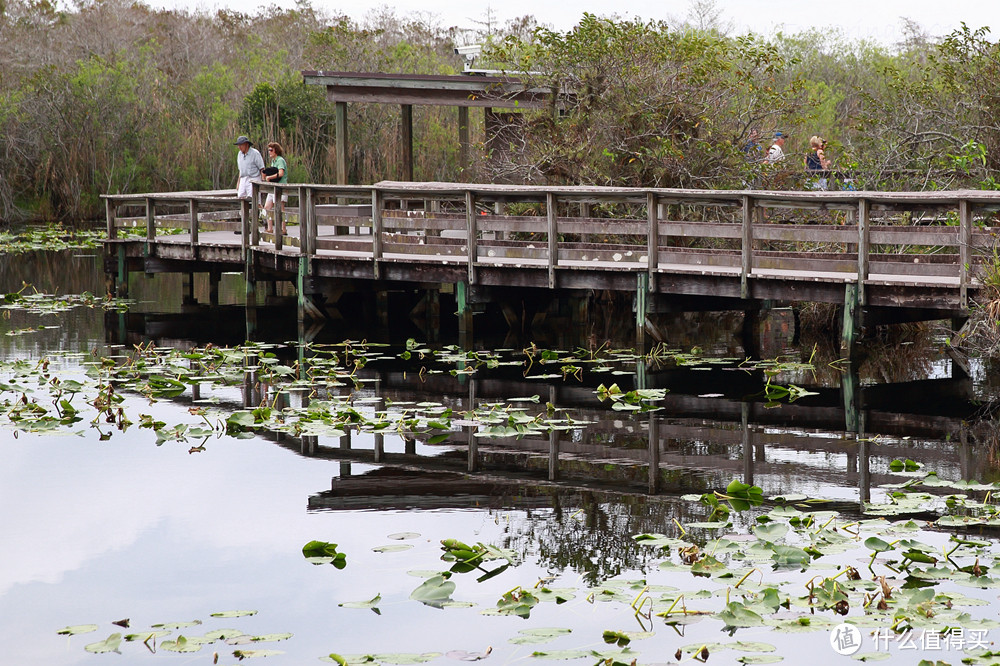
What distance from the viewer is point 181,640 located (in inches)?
216

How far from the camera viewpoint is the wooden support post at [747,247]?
12.5 metres

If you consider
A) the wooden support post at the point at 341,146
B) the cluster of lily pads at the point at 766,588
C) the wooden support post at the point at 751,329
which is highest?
the wooden support post at the point at 341,146

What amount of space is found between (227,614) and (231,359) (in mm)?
6919

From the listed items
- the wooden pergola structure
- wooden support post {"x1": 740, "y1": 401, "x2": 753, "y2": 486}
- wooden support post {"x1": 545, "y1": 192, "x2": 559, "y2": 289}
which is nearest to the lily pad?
wooden support post {"x1": 740, "y1": 401, "x2": 753, "y2": 486}

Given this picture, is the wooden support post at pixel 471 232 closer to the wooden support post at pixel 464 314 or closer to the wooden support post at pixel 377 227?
the wooden support post at pixel 464 314

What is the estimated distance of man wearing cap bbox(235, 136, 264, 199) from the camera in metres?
17.3

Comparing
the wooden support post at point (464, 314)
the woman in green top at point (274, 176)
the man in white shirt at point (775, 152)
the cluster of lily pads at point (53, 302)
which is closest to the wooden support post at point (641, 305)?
the wooden support post at point (464, 314)

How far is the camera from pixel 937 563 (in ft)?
20.4

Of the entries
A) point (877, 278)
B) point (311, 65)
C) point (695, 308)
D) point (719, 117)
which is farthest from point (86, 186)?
point (877, 278)

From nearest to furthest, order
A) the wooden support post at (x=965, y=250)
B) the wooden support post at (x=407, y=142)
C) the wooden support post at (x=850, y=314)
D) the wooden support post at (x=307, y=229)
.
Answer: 1. the wooden support post at (x=965, y=250)
2. the wooden support post at (x=850, y=314)
3. the wooden support post at (x=307, y=229)
4. the wooden support post at (x=407, y=142)

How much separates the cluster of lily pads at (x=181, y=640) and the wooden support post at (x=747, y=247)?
781 cm

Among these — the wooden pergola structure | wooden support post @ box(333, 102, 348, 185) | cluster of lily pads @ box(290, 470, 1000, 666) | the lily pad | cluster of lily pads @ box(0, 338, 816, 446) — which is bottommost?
the lily pad

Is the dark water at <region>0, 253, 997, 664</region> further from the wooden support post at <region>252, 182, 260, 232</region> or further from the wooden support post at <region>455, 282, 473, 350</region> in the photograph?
the wooden support post at <region>252, 182, 260, 232</region>

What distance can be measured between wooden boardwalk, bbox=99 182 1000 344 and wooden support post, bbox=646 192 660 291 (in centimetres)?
2
